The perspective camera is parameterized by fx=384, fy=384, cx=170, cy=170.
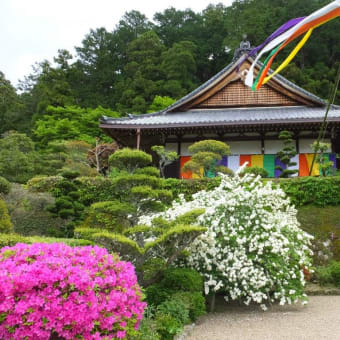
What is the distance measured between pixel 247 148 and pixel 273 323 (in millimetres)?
11144

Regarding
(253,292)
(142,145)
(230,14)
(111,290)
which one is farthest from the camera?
(230,14)

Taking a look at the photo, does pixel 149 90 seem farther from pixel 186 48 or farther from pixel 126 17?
pixel 126 17

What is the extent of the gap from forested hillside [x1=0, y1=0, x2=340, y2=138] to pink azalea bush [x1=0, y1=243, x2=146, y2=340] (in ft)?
71.2

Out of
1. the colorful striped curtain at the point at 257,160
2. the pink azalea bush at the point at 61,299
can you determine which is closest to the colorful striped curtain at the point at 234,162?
the colorful striped curtain at the point at 257,160

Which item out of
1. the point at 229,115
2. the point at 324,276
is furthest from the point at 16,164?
the point at 324,276

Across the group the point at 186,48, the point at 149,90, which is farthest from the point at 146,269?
the point at 186,48

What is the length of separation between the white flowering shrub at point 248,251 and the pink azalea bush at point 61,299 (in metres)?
2.71

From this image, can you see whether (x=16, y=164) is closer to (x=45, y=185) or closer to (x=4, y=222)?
(x=45, y=185)

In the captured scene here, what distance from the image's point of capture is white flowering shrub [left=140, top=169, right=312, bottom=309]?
20.1 ft

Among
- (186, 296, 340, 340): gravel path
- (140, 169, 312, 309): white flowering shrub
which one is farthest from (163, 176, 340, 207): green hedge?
(140, 169, 312, 309): white flowering shrub

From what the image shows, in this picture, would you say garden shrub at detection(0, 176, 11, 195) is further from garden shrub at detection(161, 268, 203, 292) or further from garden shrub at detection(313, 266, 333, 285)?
garden shrub at detection(313, 266, 333, 285)

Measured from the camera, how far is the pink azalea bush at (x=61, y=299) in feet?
10.6

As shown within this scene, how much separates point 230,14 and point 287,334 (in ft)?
118

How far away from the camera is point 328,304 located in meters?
7.17
